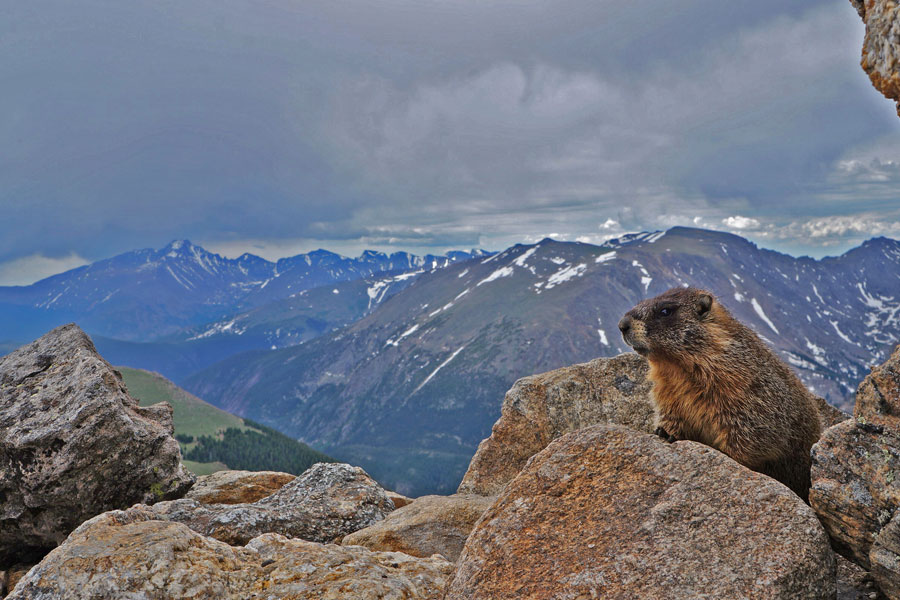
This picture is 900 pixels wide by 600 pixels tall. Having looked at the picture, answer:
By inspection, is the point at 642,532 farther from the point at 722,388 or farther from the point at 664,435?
the point at 722,388

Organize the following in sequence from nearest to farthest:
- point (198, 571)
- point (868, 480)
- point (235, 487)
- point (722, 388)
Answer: point (868, 480), point (198, 571), point (722, 388), point (235, 487)

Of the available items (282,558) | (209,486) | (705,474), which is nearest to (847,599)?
(705,474)

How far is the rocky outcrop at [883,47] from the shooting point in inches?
253

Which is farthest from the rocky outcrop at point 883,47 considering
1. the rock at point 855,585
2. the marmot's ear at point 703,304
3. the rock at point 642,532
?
the rock at point 855,585

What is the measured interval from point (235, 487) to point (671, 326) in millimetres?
13263

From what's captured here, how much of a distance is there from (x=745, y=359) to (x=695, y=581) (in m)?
4.26

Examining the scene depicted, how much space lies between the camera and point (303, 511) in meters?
11.4

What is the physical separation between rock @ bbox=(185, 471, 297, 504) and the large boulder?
8.51ft

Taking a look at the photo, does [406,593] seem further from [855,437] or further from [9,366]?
[9,366]

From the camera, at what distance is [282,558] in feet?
24.6

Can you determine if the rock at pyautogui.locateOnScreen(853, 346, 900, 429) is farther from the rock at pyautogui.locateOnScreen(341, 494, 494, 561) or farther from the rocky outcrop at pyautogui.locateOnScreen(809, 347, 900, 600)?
the rock at pyautogui.locateOnScreen(341, 494, 494, 561)

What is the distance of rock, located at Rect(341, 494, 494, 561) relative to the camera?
10.3 metres

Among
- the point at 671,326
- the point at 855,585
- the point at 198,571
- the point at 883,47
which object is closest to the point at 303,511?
the point at 198,571

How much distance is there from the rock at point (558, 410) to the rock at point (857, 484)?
24.0 feet
